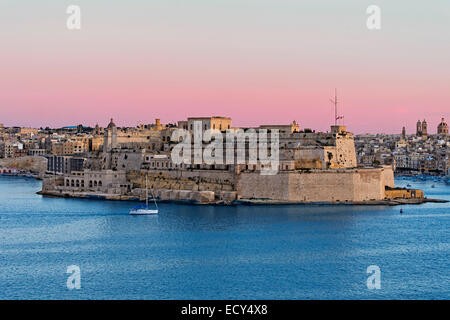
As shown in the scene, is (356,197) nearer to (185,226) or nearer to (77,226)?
(185,226)

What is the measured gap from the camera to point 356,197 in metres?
21.7

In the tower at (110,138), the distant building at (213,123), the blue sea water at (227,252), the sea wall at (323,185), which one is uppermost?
the distant building at (213,123)

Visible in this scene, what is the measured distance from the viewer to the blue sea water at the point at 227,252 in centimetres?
1026

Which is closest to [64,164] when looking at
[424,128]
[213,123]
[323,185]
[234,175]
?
[213,123]

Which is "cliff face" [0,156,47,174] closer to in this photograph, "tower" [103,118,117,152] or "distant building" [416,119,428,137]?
"tower" [103,118,117,152]

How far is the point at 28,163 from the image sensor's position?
148ft

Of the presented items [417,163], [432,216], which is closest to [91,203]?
[432,216]

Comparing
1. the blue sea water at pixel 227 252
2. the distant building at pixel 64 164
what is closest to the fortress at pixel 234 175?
the blue sea water at pixel 227 252

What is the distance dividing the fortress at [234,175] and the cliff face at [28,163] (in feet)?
52.0

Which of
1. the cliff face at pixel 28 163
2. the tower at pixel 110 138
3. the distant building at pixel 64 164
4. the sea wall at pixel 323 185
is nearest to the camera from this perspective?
the sea wall at pixel 323 185

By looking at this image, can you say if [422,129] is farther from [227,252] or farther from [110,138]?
[227,252]

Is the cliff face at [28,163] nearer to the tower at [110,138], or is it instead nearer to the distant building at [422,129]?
the tower at [110,138]

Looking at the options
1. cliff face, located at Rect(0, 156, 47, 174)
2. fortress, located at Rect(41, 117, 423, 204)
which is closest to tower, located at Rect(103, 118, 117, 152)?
fortress, located at Rect(41, 117, 423, 204)

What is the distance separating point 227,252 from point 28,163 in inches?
1368
